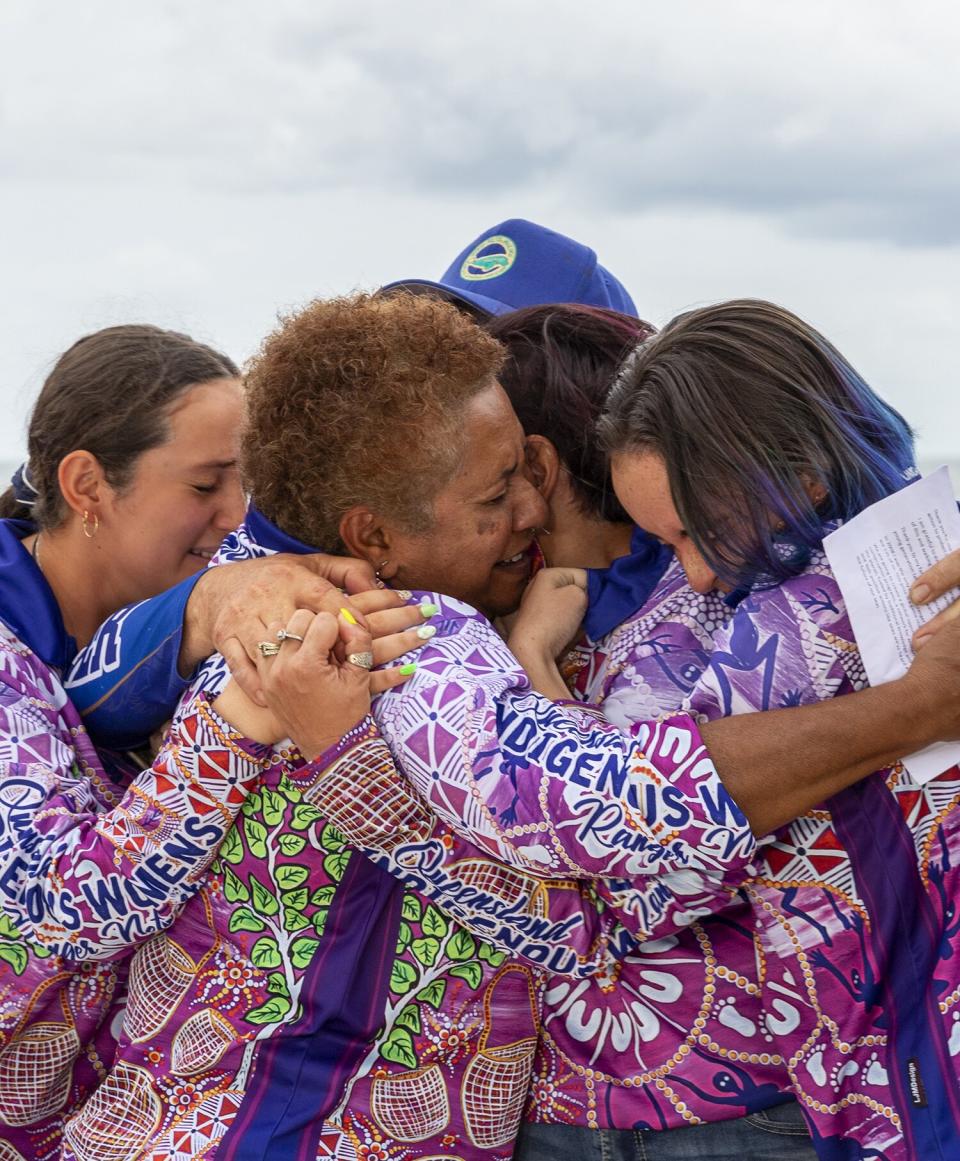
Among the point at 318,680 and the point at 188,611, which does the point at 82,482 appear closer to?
the point at 188,611

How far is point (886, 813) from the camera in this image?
2.39m

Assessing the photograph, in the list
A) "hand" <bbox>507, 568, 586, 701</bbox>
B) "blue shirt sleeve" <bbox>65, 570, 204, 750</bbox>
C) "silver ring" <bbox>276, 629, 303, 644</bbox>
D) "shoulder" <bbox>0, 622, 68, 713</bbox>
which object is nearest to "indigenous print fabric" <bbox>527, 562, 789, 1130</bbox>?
"hand" <bbox>507, 568, 586, 701</bbox>

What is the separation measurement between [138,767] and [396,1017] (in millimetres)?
889

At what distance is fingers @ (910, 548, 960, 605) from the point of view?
2.31 metres

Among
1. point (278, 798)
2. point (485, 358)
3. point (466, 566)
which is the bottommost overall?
point (278, 798)

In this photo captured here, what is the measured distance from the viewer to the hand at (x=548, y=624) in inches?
107

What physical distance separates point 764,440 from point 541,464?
24.9 inches

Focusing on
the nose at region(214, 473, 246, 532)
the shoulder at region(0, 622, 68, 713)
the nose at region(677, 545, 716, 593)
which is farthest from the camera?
the nose at region(214, 473, 246, 532)

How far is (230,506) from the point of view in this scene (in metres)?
3.54

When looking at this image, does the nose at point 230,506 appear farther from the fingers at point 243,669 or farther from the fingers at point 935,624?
the fingers at point 935,624

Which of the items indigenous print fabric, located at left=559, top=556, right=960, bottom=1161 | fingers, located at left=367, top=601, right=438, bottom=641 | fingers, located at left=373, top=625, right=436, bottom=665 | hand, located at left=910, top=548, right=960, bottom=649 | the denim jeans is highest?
hand, located at left=910, top=548, right=960, bottom=649

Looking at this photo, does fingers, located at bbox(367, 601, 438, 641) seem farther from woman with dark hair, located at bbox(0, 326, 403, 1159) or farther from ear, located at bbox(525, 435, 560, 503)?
ear, located at bbox(525, 435, 560, 503)

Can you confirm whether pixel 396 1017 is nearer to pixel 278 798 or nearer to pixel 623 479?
pixel 278 798

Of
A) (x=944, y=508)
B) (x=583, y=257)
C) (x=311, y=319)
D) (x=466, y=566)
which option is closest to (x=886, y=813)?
(x=944, y=508)
